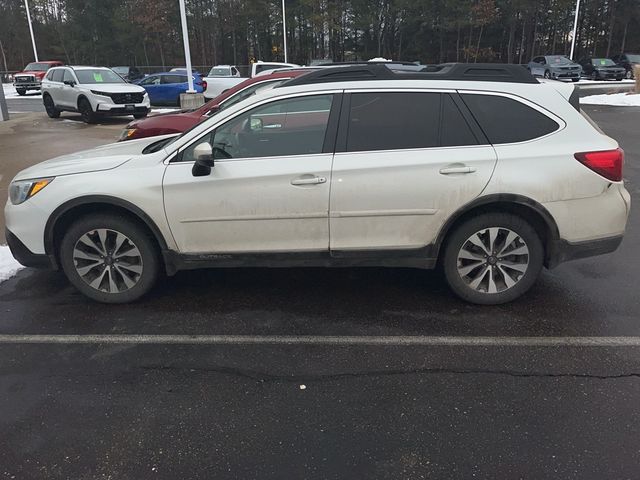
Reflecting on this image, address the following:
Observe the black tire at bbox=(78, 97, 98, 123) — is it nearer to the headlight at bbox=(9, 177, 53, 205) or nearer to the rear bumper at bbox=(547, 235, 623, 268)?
the headlight at bbox=(9, 177, 53, 205)

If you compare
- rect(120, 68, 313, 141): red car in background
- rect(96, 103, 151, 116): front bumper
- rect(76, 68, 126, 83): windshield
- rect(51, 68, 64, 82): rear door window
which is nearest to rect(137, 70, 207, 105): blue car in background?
rect(76, 68, 126, 83): windshield

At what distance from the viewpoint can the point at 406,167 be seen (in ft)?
12.8

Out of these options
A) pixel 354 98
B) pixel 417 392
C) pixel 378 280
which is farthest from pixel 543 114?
pixel 417 392

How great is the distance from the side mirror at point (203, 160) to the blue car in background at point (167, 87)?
66.3 ft

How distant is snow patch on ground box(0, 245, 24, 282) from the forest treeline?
4790 cm

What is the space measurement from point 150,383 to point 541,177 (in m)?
3.00

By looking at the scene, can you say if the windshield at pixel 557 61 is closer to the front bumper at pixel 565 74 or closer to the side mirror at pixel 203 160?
the front bumper at pixel 565 74

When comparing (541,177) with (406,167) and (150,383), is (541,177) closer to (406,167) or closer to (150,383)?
(406,167)

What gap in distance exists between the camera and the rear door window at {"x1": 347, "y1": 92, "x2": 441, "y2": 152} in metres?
4.02

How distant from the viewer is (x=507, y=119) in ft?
13.3

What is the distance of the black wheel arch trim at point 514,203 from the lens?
3.92 m

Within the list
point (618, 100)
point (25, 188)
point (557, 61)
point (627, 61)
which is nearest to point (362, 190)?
point (25, 188)

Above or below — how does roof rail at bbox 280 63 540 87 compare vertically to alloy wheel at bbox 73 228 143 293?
above

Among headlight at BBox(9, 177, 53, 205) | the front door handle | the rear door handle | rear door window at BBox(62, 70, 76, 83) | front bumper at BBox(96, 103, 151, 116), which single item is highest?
rear door window at BBox(62, 70, 76, 83)
